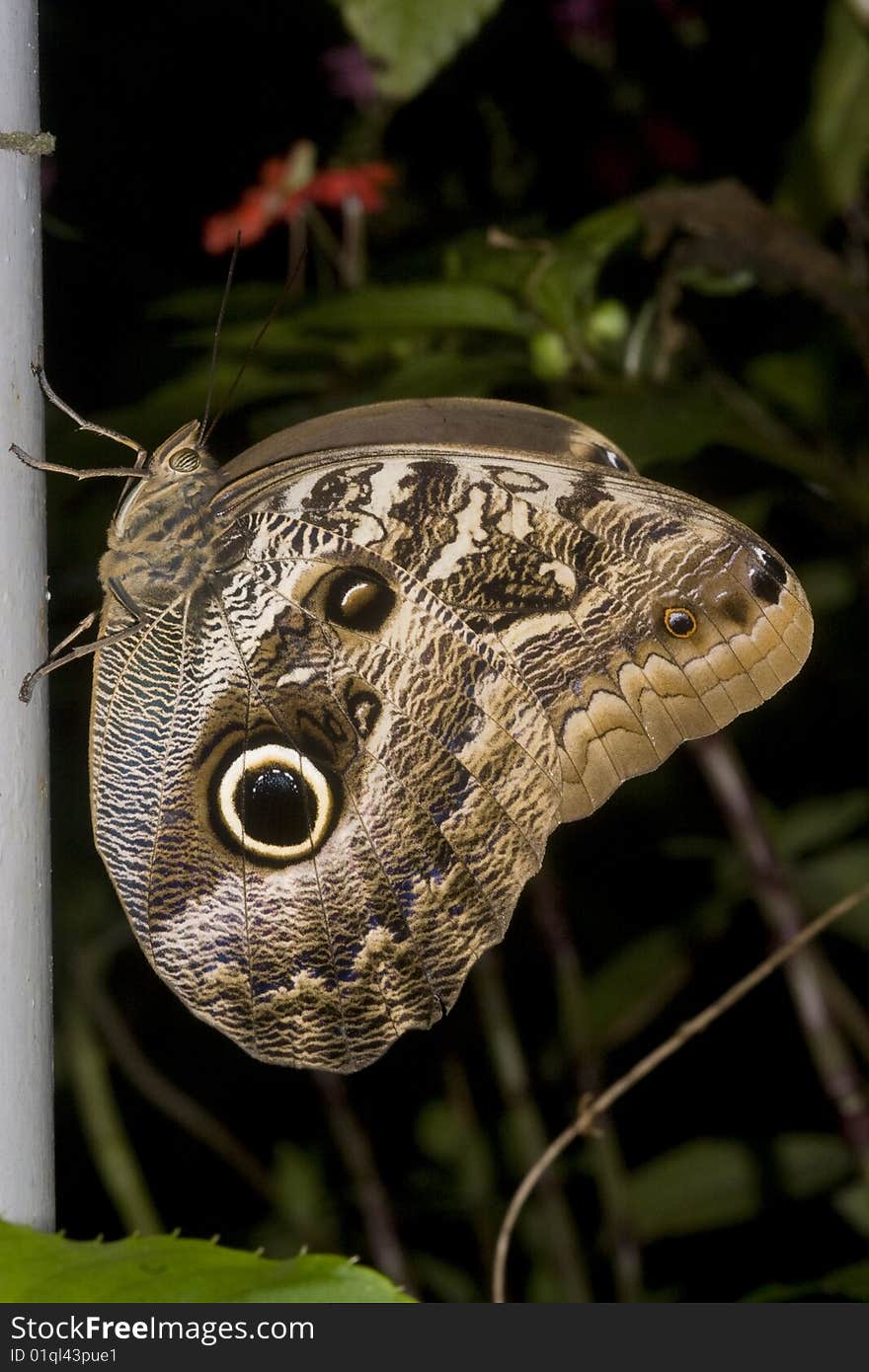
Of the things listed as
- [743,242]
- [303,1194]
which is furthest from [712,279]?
[303,1194]

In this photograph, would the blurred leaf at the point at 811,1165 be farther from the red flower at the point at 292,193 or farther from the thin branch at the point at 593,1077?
the red flower at the point at 292,193

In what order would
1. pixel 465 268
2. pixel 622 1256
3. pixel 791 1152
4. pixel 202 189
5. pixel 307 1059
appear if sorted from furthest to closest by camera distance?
pixel 202 189, pixel 791 1152, pixel 622 1256, pixel 465 268, pixel 307 1059

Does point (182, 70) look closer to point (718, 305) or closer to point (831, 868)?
point (718, 305)

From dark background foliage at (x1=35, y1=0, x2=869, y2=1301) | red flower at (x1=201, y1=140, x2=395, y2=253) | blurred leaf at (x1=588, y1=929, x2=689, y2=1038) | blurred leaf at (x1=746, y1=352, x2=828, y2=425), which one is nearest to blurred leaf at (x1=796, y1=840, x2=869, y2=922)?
dark background foliage at (x1=35, y1=0, x2=869, y2=1301)

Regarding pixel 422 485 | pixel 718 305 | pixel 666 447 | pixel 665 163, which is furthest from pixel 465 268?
pixel 665 163

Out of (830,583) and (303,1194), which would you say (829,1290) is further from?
(303,1194)
